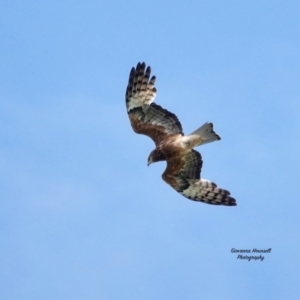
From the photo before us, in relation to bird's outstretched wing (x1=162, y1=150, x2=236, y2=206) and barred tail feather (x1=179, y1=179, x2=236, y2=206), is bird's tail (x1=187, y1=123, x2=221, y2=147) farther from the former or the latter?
barred tail feather (x1=179, y1=179, x2=236, y2=206)

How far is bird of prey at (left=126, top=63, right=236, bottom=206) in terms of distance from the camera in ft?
43.4

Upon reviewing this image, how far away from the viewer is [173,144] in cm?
1330

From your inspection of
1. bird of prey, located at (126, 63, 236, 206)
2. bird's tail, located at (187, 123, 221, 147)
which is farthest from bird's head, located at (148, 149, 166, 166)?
bird's tail, located at (187, 123, 221, 147)

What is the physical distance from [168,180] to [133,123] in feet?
4.45

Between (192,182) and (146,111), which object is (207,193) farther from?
(146,111)

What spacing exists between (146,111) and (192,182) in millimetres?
1666

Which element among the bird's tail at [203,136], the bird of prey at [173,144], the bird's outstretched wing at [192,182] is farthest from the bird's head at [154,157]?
the bird's tail at [203,136]

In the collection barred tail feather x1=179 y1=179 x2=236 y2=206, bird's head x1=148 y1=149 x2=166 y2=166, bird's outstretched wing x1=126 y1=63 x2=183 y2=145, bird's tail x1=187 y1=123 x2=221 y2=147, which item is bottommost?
barred tail feather x1=179 y1=179 x2=236 y2=206

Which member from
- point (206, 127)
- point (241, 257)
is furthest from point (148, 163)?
point (241, 257)

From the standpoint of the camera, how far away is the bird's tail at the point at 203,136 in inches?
500

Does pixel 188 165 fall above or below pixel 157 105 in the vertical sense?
below

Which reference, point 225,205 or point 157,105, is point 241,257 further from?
point 157,105

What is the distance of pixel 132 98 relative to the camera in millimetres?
14078

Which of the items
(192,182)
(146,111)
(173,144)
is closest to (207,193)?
(192,182)
